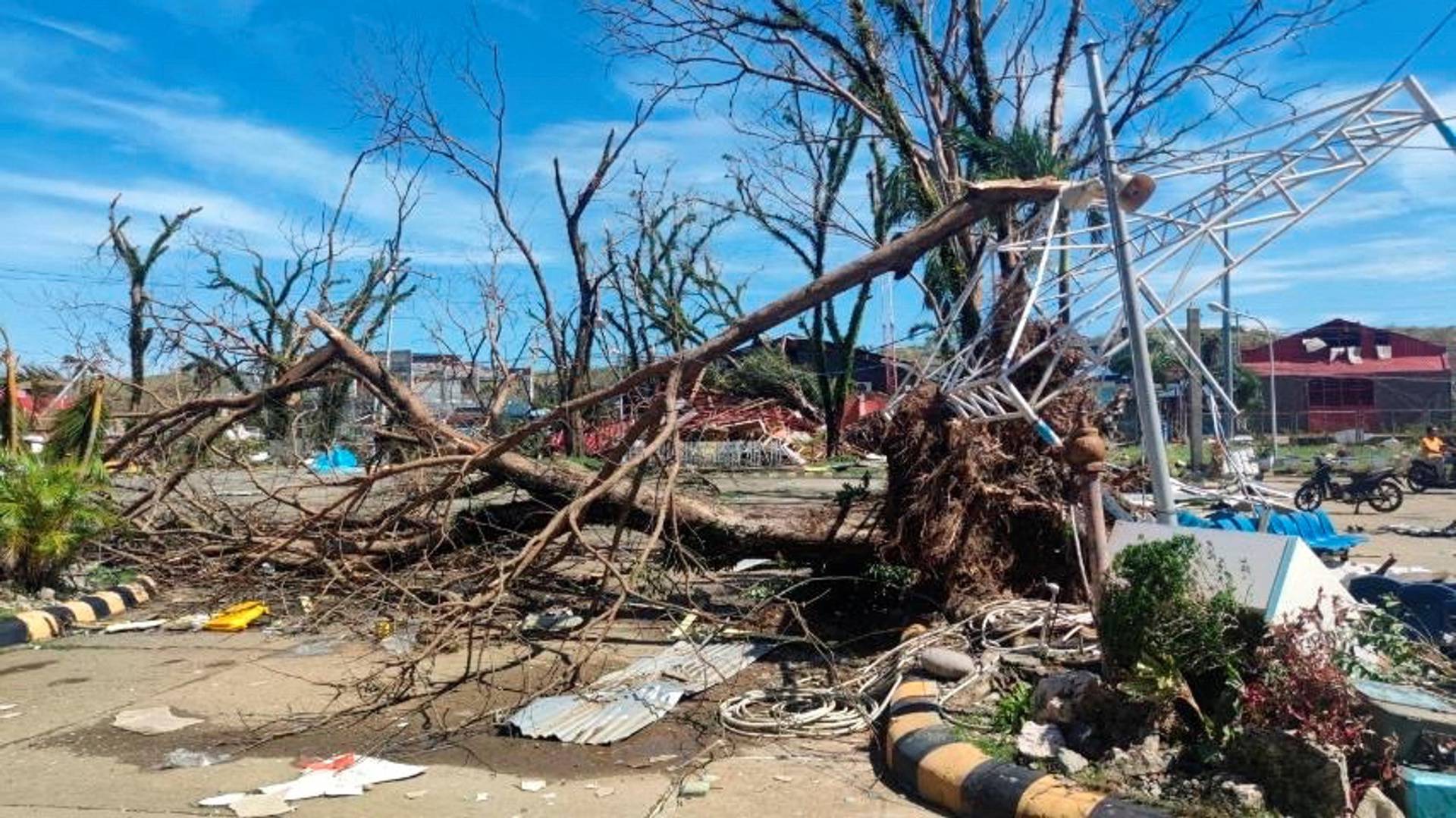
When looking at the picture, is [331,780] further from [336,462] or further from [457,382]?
[457,382]

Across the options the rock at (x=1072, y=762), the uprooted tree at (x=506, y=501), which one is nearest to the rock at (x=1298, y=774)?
the rock at (x=1072, y=762)

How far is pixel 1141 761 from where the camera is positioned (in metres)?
4.94

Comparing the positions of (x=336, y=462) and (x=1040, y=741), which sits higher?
(x=336, y=462)

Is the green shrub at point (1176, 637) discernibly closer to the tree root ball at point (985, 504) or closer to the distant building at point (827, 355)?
the tree root ball at point (985, 504)

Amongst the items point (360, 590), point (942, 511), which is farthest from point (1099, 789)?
point (360, 590)

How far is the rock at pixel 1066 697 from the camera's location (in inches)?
212

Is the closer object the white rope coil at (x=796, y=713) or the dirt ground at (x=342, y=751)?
the dirt ground at (x=342, y=751)

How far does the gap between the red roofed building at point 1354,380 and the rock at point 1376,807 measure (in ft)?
117

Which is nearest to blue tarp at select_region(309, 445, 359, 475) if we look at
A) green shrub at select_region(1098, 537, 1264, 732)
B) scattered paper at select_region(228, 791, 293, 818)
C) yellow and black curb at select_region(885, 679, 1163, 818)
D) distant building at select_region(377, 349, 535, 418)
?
distant building at select_region(377, 349, 535, 418)

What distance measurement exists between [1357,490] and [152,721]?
18.1 m

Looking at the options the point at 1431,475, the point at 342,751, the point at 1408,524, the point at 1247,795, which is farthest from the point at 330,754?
the point at 1431,475

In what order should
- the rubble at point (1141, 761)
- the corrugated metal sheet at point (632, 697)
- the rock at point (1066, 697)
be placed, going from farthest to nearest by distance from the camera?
the corrugated metal sheet at point (632, 697) < the rock at point (1066, 697) < the rubble at point (1141, 761)

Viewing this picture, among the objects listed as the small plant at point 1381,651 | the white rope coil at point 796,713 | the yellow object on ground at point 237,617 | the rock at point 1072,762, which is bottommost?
the white rope coil at point 796,713

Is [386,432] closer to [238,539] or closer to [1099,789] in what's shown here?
[238,539]
